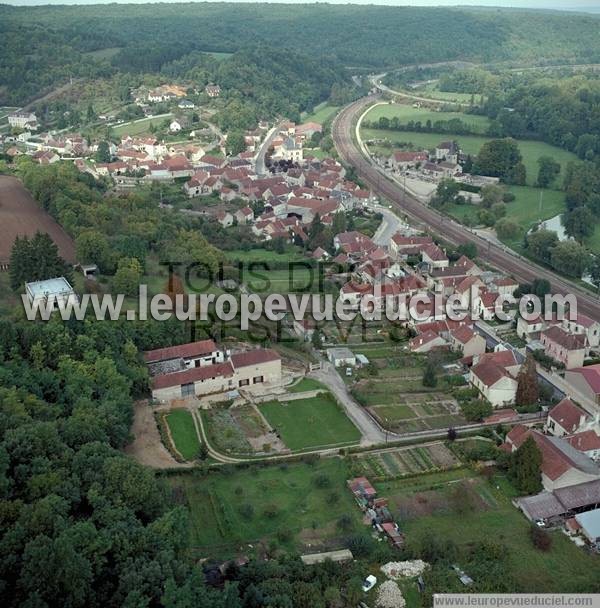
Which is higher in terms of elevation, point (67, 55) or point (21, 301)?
point (67, 55)

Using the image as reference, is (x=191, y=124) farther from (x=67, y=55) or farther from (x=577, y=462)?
(x=577, y=462)

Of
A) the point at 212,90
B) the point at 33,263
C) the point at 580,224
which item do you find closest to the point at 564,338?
the point at 580,224

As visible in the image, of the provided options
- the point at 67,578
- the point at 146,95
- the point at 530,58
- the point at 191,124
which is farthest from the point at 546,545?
the point at 530,58

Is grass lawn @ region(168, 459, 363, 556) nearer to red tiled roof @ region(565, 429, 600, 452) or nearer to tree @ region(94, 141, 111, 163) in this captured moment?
red tiled roof @ region(565, 429, 600, 452)

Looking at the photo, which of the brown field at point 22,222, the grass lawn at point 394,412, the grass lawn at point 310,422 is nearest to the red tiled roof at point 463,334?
the grass lawn at point 394,412

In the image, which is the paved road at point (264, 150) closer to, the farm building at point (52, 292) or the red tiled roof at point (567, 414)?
the farm building at point (52, 292)

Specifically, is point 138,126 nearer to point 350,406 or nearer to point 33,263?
point 33,263
